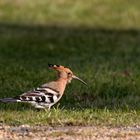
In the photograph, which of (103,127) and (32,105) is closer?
(103,127)

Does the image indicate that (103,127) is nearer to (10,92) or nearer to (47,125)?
(47,125)

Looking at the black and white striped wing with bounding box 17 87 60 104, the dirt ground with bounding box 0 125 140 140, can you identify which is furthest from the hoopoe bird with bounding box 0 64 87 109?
the dirt ground with bounding box 0 125 140 140

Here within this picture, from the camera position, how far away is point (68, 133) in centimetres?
895

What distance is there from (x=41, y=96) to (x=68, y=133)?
1.33m

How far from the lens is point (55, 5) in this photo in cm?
2880

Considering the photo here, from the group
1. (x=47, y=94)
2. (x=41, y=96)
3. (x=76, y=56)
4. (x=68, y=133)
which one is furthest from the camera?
(x=76, y=56)

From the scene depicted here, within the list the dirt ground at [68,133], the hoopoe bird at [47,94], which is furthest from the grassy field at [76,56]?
the dirt ground at [68,133]

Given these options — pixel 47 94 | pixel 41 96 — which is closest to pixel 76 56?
pixel 47 94

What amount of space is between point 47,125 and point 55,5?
1953 centimetres

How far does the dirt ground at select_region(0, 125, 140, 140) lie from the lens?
345 inches

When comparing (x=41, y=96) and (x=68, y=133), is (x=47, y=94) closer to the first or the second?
(x=41, y=96)

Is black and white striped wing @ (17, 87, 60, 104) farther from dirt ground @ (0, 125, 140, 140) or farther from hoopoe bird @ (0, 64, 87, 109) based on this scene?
dirt ground @ (0, 125, 140, 140)

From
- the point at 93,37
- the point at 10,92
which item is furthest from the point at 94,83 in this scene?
the point at 93,37

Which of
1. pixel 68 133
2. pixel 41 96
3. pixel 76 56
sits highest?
pixel 76 56
